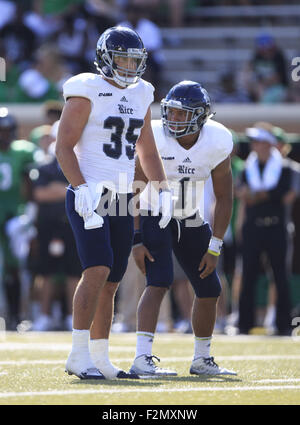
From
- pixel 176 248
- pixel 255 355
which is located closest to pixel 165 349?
pixel 255 355

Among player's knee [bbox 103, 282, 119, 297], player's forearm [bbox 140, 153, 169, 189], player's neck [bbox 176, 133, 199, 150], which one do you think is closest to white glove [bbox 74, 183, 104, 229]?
player's knee [bbox 103, 282, 119, 297]

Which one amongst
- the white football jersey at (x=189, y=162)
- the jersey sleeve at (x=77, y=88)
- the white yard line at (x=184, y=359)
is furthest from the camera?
the white yard line at (x=184, y=359)

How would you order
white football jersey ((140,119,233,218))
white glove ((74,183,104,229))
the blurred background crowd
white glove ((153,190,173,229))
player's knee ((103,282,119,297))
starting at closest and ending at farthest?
white glove ((74,183,104,229)) < player's knee ((103,282,119,297)) < white glove ((153,190,173,229)) < white football jersey ((140,119,233,218)) < the blurred background crowd

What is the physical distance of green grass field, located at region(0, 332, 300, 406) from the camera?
4.37m

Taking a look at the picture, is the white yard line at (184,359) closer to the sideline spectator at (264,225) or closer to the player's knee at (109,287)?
the player's knee at (109,287)

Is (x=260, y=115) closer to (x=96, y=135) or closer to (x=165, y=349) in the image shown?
(x=165, y=349)

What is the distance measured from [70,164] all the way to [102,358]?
0.98 m

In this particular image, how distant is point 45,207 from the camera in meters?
10.0

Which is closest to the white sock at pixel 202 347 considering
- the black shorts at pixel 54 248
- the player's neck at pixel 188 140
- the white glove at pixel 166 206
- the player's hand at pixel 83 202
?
the white glove at pixel 166 206

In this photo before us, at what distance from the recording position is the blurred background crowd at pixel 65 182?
9.62 metres

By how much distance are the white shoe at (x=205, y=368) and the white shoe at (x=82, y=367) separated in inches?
29.9

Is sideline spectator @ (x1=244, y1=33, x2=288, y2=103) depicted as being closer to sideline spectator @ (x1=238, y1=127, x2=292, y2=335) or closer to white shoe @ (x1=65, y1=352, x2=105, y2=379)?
sideline spectator @ (x1=238, y1=127, x2=292, y2=335)

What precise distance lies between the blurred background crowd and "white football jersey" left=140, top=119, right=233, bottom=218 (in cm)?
128

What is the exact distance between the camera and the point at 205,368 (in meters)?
5.74
